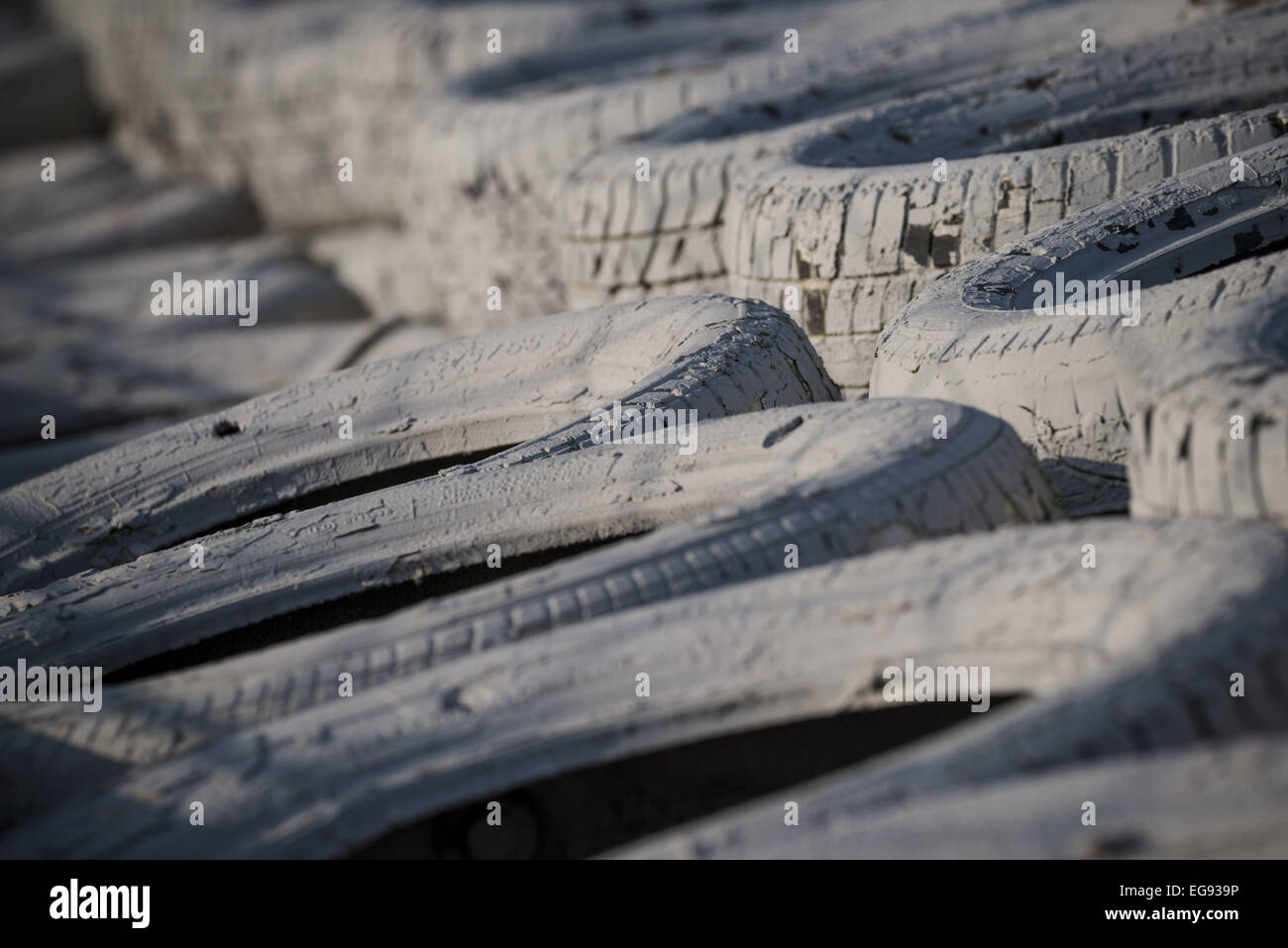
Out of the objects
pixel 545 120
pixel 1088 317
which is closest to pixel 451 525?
pixel 1088 317

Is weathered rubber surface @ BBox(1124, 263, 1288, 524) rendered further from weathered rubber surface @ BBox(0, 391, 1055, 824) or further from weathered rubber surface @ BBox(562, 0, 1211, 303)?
weathered rubber surface @ BBox(562, 0, 1211, 303)

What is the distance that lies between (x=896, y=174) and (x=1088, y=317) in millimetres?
558

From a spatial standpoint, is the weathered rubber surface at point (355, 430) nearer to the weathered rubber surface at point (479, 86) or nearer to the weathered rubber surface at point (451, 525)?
the weathered rubber surface at point (451, 525)

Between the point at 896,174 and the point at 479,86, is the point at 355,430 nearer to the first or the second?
the point at 896,174

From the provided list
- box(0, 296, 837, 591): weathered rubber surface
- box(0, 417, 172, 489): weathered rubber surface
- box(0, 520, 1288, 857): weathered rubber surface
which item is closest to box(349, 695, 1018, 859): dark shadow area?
box(0, 520, 1288, 857): weathered rubber surface

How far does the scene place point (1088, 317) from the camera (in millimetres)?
1369

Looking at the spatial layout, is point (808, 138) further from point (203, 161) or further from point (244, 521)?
point (203, 161)

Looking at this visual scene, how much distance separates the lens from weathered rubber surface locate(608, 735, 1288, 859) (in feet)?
2.59

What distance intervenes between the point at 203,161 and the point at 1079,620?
4809 millimetres

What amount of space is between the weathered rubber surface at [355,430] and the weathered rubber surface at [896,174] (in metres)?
0.19

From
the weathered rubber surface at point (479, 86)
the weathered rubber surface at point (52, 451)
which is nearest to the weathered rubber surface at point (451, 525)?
the weathered rubber surface at point (479, 86)

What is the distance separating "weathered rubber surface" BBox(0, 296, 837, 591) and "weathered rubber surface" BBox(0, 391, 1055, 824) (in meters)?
0.44

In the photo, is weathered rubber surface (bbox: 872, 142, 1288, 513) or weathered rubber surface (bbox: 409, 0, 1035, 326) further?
weathered rubber surface (bbox: 409, 0, 1035, 326)
